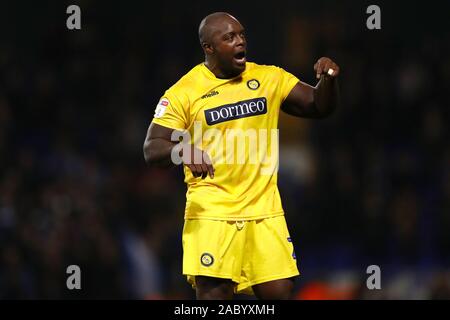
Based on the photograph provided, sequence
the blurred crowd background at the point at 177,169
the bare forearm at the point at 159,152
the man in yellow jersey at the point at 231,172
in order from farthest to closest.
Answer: the blurred crowd background at the point at 177,169
the man in yellow jersey at the point at 231,172
the bare forearm at the point at 159,152

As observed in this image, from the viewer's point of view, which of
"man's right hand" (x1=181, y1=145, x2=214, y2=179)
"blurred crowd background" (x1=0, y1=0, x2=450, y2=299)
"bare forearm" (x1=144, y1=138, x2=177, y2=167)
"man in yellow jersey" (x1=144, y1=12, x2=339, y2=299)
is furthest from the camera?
"blurred crowd background" (x1=0, y1=0, x2=450, y2=299)

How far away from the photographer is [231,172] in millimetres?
5285

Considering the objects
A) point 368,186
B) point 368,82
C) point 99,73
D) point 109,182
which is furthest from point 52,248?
point 368,82

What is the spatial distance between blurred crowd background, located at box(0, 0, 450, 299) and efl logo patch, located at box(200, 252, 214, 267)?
10.3 feet

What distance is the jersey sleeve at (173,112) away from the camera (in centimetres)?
525

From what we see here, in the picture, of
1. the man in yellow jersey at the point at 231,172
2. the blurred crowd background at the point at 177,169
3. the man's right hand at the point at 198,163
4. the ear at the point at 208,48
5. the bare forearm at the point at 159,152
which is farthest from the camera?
the blurred crowd background at the point at 177,169

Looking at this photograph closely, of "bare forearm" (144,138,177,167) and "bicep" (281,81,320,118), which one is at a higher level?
"bicep" (281,81,320,118)

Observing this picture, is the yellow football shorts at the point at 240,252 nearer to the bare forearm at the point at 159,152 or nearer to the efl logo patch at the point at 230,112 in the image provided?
the bare forearm at the point at 159,152

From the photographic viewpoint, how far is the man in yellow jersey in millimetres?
5238

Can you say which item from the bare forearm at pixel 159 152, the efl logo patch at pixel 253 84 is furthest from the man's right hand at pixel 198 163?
the efl logo patch at pixel 253 84

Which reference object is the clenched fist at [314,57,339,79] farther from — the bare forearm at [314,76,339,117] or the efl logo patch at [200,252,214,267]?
the efl logo patch at [200,252,214,267]

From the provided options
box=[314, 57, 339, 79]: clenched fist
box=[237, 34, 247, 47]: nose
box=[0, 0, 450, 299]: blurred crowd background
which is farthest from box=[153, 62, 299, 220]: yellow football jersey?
box=[0, 0, 450, 299]: blurred crowd background

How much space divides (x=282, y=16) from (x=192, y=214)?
17.5 feet

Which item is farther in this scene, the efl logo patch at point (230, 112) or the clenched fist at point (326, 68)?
the efl logo patch at point (230, 112)
